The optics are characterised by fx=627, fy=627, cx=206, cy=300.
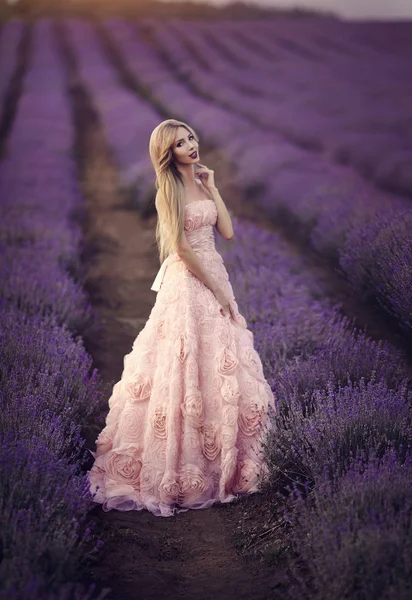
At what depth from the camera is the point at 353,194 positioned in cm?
598

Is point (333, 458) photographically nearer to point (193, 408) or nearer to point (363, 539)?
point (363, 539)

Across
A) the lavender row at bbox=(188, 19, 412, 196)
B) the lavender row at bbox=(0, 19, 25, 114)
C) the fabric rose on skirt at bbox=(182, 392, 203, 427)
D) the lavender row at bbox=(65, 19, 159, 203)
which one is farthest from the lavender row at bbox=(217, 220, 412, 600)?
the lavender row at bbox=(0, 19, 25, 114)

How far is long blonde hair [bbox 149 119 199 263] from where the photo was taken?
8.83ft

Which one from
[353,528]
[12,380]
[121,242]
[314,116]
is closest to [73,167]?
[121,242]

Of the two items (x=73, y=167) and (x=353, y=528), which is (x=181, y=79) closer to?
(x=73, y=167)

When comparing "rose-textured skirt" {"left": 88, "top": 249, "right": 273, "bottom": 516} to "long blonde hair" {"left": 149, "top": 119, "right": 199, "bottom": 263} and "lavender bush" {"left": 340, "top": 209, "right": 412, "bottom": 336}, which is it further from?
"lavender bush" {"left": 340, "top": 209, "right": 412, "bottom": 336}

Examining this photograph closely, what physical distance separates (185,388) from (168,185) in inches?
34.5

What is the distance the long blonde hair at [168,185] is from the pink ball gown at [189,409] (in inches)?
2.8

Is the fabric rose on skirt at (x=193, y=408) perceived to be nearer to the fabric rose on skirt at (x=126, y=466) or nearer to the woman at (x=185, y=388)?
the woman at (x=185, y=388)

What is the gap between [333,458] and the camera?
2.20 meters

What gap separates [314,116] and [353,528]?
7.80 meters

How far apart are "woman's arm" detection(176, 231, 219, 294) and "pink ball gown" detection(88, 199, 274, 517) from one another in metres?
0.04

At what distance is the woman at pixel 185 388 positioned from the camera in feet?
8.57

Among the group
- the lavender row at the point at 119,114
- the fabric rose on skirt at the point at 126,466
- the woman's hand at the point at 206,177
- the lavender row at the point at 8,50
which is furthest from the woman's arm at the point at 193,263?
the lavender row at the point at 8,50
